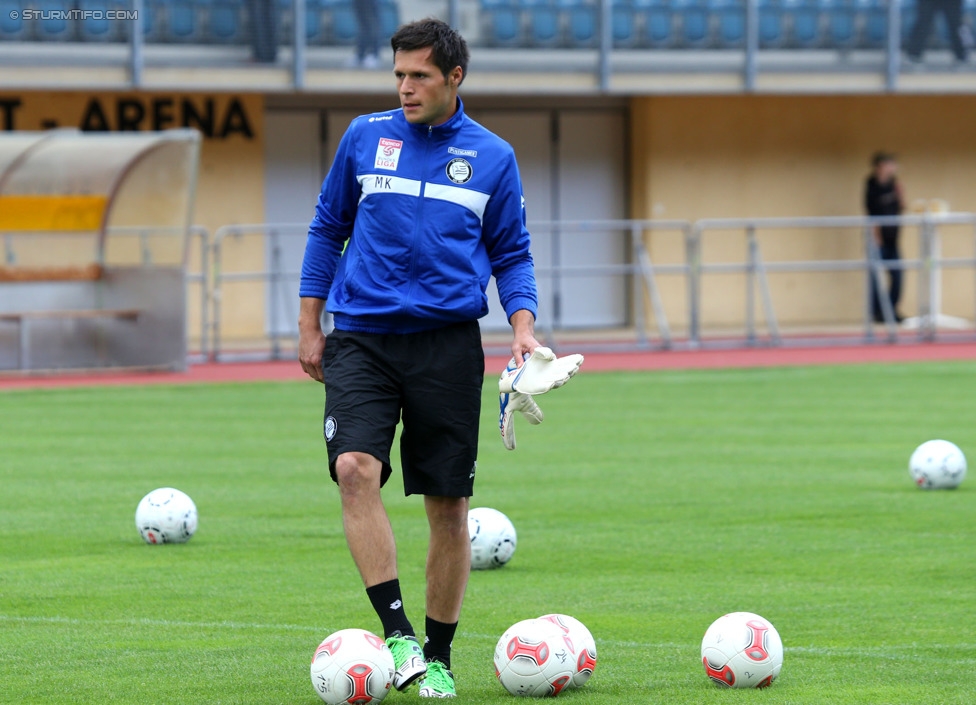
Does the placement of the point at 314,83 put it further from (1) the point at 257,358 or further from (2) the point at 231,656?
(2) the point at 231,656

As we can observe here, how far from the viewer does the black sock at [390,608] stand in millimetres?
5930

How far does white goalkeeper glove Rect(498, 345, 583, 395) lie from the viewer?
5973 millimetres

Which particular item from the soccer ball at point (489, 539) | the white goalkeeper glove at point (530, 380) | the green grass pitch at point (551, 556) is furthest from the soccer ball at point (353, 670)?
the soccer ball at point (489, 539)

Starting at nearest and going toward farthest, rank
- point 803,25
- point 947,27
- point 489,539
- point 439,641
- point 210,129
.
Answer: point 439,641
point 489,539
point 210,129
point 803,25
point 947,27

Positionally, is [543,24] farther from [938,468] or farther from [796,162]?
[938,468]

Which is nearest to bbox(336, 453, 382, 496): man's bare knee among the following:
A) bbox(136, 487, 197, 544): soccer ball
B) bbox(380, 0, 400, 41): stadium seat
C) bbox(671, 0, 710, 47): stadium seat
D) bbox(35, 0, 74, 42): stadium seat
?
bbox(136, 487, 197, 544): soccer ball

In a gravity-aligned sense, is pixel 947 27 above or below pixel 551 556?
above

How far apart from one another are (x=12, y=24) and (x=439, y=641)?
21685 millimetres

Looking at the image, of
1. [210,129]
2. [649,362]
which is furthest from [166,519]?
[210,129]

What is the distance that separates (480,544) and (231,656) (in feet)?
7.65

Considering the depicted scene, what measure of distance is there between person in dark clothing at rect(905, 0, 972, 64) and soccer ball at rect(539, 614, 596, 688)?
25462 mm

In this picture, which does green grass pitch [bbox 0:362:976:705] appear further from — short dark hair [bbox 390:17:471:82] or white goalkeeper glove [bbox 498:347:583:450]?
short dark hair [bbox 390:17:471:82]

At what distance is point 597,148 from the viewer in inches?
1220

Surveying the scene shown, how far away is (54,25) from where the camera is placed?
86.4ft
